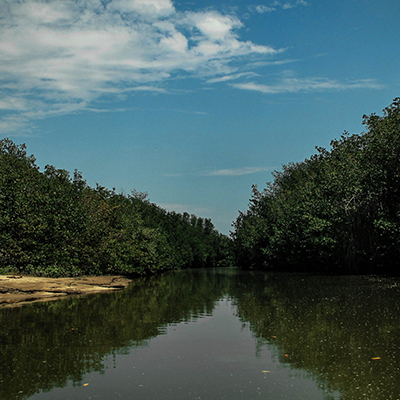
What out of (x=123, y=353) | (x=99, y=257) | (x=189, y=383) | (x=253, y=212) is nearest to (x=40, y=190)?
(x=99, y=257)

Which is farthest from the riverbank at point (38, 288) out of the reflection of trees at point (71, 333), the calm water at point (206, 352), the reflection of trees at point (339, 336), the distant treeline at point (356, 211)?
the distant treeline at point (356, 211)

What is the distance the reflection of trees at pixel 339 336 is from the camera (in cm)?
722

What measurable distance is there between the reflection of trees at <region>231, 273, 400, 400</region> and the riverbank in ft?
33.3

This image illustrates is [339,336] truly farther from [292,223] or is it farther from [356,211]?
[292,223]

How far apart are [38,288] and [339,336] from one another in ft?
53.4

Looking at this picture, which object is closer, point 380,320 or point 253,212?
point 380,320

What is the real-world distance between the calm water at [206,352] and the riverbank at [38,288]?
3.92m

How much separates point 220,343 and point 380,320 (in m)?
5.01

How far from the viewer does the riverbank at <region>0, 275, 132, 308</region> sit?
805 inches

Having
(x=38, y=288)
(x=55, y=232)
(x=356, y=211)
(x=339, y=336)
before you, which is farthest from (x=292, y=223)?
(x=339, y=336)

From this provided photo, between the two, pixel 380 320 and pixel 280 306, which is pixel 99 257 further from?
pixel 380 320

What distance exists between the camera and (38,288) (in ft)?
72.6

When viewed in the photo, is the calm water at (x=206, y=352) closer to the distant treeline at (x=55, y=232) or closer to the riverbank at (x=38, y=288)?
the riverbank at (x=38, y=288)

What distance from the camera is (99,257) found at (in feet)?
108
